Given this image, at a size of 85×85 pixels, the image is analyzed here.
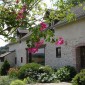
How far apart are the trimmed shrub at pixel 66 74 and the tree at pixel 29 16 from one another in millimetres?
11441

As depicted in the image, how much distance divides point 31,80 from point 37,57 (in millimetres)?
10961

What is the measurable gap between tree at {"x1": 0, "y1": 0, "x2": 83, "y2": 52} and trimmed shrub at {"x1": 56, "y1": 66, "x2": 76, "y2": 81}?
37.5 ft

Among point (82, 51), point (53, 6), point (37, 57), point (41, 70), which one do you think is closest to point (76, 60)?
point (82, 51)

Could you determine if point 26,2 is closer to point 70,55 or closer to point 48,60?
point 70,55

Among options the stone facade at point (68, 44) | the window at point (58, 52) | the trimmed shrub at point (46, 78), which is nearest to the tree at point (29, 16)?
the trimmed shrub at point (46, 78)

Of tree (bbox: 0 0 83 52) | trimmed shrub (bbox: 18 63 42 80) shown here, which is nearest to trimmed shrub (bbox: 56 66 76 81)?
trimmed shrub (bbox: 18 63 42 80)

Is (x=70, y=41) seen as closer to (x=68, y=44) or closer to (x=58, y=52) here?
(x=68, y=44)

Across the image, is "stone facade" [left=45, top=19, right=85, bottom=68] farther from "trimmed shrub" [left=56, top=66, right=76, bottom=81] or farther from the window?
"trimmed shrub" [left=56, top=66, right=76, bottom=81]

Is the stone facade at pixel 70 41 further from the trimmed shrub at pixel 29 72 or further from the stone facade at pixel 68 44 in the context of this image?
the trimmed shrub at pixel 29 72

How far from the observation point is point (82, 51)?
1917 centimetres

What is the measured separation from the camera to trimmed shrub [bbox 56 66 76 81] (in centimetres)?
1798

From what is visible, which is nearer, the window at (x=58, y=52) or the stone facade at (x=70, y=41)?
the stone facade at (x=70, y=41)

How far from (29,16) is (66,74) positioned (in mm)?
12008

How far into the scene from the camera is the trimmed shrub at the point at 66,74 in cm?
1798
